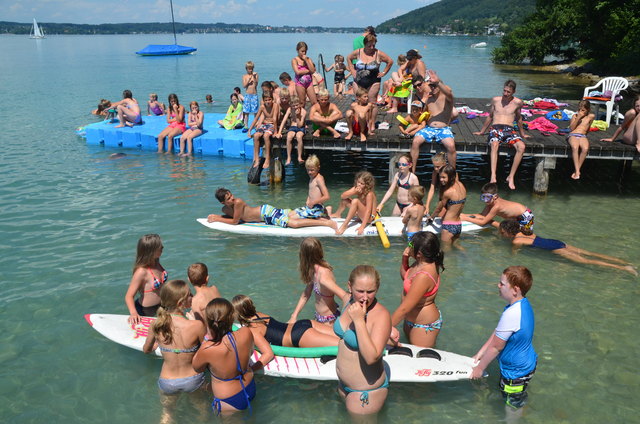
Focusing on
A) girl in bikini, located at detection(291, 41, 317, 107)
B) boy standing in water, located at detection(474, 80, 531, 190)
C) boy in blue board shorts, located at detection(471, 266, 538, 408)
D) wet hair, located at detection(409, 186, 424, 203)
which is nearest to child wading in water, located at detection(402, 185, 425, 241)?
wet hair, located at detection(409, 186, 424, 203)

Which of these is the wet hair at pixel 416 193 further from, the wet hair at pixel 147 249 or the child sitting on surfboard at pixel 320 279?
the wet hair at pixel 147 249

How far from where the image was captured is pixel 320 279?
5.40 m

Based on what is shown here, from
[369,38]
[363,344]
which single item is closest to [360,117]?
[369,38]

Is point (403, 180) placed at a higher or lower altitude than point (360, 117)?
lower

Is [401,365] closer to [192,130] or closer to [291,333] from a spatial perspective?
[291,333]

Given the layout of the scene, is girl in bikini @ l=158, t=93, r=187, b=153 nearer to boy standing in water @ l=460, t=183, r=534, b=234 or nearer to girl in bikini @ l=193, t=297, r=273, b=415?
boy standing in water @ l=460, t=183, r=534, b=234

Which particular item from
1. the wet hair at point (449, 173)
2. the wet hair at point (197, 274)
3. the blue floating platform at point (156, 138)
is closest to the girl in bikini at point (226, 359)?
the wet hair at point (197, 274)

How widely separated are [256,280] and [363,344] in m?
4.20

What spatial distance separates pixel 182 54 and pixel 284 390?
295ft

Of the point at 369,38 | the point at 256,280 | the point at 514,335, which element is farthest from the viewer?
the point at 369,38

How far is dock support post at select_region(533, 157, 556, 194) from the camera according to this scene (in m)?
11.2

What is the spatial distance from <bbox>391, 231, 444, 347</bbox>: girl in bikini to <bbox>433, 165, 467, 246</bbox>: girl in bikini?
123 inches

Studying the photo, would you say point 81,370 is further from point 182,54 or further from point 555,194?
point 182,54

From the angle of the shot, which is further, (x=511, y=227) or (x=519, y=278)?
(x=511, y=227)
